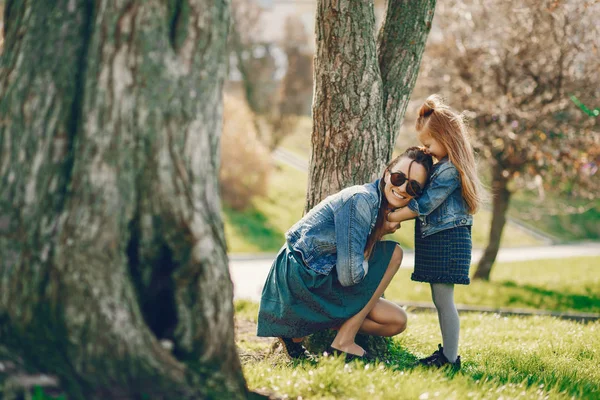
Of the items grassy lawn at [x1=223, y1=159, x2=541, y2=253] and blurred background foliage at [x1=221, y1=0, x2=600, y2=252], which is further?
grassy lawn at [x1=223, y1=159, x2=541, y2=253]

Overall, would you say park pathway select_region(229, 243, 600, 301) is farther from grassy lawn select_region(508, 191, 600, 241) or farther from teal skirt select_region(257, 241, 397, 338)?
teal skirt select_region(257, 241, 397, 338)

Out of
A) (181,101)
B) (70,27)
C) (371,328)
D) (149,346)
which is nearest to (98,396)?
(149,346)

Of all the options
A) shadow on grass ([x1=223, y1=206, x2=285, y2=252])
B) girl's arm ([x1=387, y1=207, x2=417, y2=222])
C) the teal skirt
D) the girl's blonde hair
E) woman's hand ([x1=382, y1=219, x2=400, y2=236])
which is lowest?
shadow on grass ([x1=223, y1=206, x2=285, y2=252])

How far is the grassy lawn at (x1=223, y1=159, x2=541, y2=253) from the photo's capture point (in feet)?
57.5

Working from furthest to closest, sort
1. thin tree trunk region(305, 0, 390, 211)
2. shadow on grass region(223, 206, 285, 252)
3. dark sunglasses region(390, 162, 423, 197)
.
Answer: shadow on grass region(223, 206, 285, 252), thin tree trunk region(305, 0, 390, 211), dark sunglasses region(390, 162, 423, 197)

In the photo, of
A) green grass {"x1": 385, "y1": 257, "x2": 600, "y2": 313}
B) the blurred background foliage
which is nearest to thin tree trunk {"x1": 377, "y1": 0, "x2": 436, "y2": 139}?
the blurred background foliage

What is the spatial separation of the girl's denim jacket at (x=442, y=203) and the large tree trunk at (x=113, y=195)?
A: 5.38 ft

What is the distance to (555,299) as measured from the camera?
10031 mm

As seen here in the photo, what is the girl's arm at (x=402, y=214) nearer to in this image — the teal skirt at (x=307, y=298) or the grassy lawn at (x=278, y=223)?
the teal skirt at (x=307, y=298)

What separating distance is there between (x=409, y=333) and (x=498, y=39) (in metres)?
6.31

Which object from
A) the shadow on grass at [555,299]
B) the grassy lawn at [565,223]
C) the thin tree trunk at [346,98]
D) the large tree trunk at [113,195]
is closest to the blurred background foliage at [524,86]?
the shadow on grass at [555,299]

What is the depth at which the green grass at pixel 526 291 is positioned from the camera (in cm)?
976

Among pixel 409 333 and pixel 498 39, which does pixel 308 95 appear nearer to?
pixel 498 39

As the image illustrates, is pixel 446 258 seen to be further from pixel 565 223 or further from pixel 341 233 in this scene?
pixel 565 223
